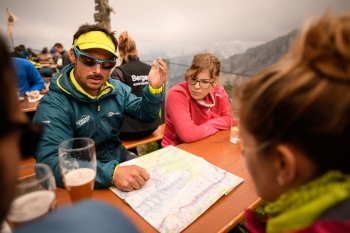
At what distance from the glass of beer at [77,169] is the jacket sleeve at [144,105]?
101cm

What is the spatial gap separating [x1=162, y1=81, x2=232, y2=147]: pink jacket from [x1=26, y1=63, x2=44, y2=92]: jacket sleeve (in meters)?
2.94

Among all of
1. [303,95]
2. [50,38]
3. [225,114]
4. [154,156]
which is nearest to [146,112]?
[154,156]

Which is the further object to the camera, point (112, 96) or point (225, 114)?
point (225, 114)

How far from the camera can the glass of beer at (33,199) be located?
1.97 ft

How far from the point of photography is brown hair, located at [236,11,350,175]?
0.46 metres

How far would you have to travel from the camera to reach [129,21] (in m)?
9.91

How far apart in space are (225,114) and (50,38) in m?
13.9

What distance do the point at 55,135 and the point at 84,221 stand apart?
3.78 ft

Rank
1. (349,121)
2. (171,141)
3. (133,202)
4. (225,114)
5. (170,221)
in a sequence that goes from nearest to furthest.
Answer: (349,121) → (170,221) → (133,202) → (171,141) → (225,114)

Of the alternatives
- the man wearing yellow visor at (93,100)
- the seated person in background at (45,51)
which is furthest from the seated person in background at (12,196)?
the seated person in background at (45,51)

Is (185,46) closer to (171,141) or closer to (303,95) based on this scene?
(171,141)

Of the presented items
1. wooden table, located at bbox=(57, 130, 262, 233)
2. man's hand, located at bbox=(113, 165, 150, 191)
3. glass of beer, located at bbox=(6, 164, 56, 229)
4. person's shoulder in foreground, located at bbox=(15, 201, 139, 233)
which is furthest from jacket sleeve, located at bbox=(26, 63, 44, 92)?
person's shoulder in foreground, located at bbox=(15, 201, 139, 233)

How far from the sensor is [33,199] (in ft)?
2.17

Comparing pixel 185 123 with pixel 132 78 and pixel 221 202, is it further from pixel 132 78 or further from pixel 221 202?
pixel 132 78
